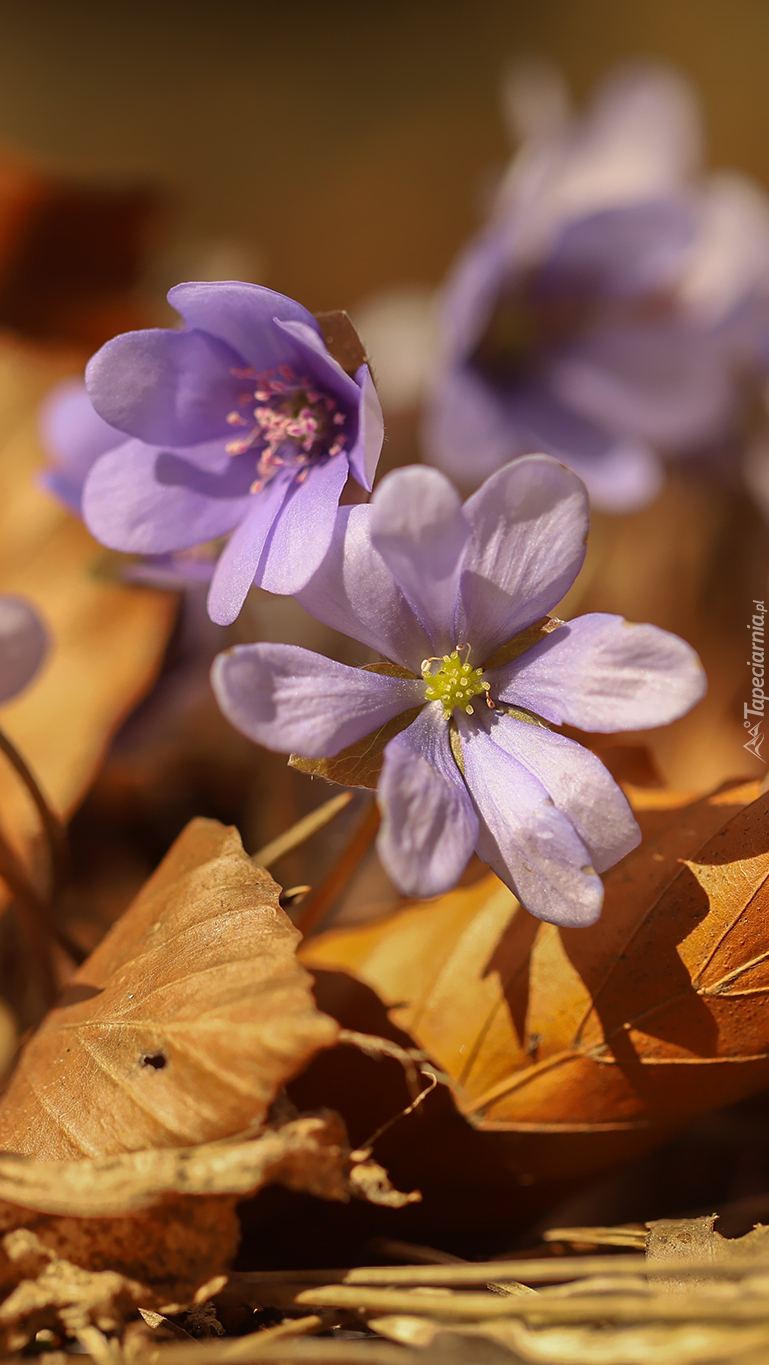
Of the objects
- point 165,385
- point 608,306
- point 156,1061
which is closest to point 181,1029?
point 156,1061

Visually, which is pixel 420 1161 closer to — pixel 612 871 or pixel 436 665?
pixel 612 871

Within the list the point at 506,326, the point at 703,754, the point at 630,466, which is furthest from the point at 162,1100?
the point at 506,326

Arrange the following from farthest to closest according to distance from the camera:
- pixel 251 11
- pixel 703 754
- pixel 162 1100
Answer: pixel 251 11
pixel 703 754
pixel 162 1100

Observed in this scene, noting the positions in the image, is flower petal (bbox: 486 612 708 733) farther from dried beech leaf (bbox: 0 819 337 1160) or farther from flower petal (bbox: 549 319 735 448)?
flower petal (bbox: 549 319 735 448)

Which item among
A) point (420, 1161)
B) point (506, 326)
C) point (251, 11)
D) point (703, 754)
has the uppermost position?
point (251, 11)

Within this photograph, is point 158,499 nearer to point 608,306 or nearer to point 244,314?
point 244,314

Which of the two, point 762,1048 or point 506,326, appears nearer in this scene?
point 762,1048
